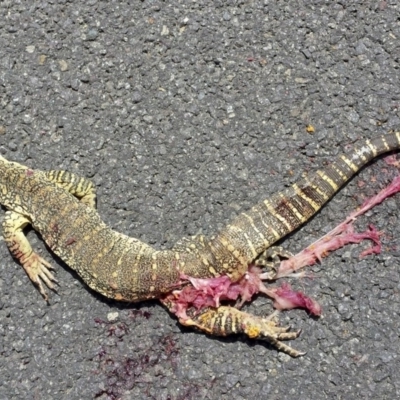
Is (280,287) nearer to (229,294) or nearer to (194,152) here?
(229,294)

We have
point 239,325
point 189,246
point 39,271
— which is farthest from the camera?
point 39,271

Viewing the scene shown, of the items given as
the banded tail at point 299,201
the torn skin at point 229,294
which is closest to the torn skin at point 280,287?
the torn skin at point 229,294

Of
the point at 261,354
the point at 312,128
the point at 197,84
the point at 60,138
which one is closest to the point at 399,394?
the point at 261,354

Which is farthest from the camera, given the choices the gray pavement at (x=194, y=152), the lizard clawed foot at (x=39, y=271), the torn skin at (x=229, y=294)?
the lizard clawed foot at (x=39, y=271)

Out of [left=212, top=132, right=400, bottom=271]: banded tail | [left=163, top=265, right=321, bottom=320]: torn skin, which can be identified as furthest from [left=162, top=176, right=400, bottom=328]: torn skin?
[left=212, top=132, right=400, bottom=271]: banded tail

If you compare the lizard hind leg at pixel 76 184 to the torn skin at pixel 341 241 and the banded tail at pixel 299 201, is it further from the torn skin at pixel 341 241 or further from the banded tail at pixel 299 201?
the torn skin at pixel 341 241

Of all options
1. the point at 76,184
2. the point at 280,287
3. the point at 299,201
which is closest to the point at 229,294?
the point at 280,287
